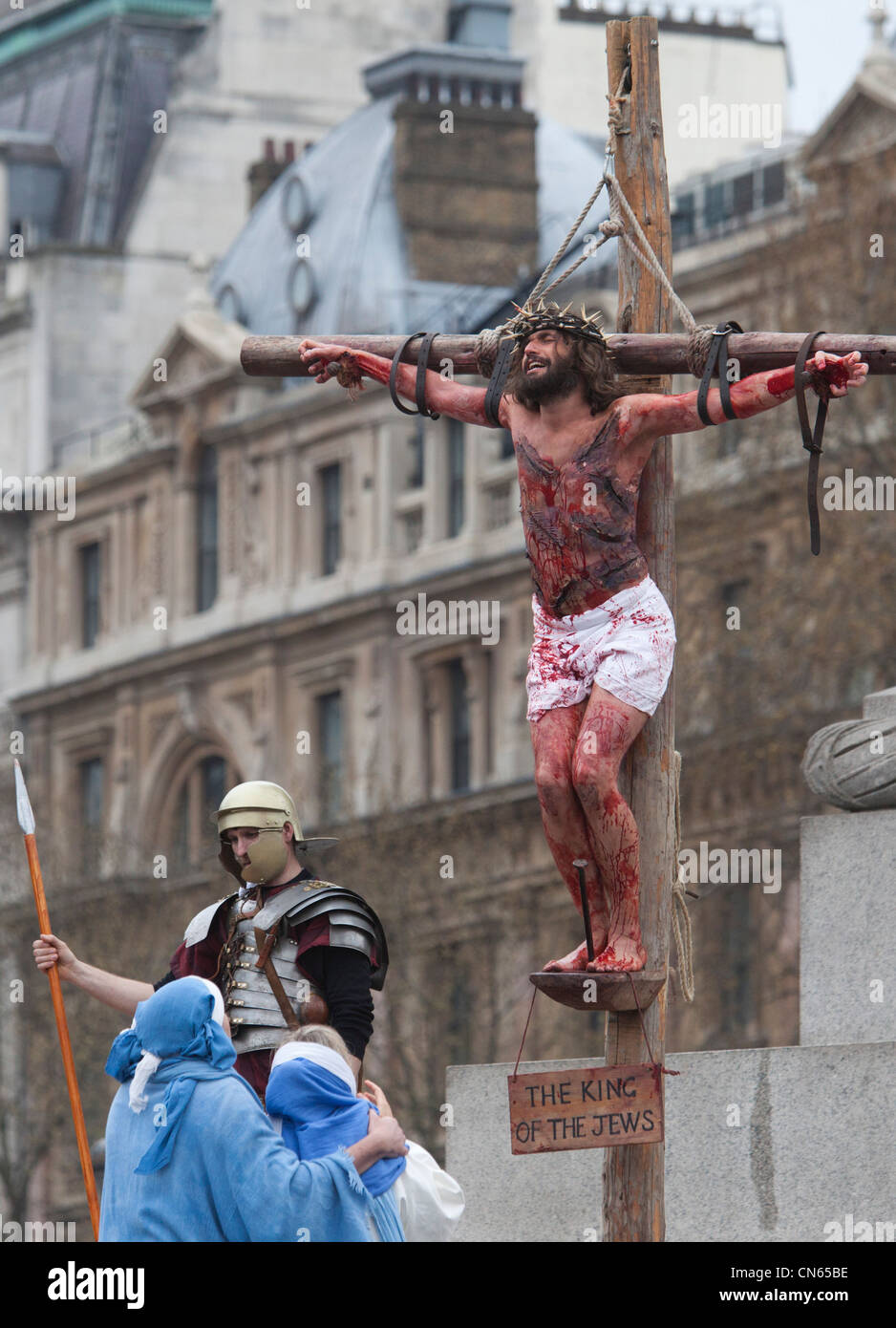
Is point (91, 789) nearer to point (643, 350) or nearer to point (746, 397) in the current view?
point (643, 350)

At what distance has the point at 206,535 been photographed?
65.2 meters

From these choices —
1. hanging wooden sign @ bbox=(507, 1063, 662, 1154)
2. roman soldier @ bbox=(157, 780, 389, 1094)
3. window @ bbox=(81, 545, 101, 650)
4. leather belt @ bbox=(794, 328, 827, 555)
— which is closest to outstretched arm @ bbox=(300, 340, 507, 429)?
leather belt @ bbox=(794, 328, 827, 555)

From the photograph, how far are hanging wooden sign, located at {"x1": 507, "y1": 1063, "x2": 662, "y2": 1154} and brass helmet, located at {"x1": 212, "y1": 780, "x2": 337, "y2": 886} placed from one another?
117 centimetres

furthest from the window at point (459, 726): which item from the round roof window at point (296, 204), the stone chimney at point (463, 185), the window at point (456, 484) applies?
the round roof window at point (296, 204)

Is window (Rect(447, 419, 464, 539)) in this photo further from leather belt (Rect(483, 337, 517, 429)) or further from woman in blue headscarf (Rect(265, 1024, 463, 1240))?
woman in blue headscarf (Rect(265, 1024, 463, 1240))

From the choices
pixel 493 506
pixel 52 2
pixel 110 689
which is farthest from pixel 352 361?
pixel 52 2

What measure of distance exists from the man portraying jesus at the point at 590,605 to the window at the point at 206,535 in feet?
169

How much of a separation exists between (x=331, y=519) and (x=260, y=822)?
48.5 metres

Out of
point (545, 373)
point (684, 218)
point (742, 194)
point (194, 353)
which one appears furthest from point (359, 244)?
point (545, 373)

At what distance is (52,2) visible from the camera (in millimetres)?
76688

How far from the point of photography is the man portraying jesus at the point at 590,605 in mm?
13578

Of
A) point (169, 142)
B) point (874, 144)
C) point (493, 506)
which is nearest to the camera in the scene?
point (874, 144)
